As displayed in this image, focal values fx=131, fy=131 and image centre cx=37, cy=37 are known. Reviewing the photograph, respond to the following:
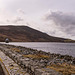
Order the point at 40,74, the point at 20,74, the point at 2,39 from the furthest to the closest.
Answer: the point at 2,39 → the point at 20,74 → the point at 40,74

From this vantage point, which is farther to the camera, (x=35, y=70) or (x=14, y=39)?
(x=14, y=39)

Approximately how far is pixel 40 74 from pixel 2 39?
544ft

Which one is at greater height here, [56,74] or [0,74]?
[56,74]

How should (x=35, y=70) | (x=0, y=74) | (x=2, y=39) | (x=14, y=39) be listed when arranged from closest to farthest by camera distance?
(x=35, y=70) < (x=0, y=74) < (x=2, y=39) < (x=14, y=39)

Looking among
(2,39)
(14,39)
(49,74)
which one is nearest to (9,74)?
(49,74)

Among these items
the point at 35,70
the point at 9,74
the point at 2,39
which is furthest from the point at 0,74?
the point at 2,39

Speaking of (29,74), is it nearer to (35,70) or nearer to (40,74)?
(35,70)

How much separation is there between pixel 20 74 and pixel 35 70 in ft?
4.42

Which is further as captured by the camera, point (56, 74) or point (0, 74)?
point (0, 74)

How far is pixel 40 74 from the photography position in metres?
6.12

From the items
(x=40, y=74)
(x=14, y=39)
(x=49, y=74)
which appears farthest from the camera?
(x=14, y=39)

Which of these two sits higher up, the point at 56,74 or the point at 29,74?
the point at 56,74

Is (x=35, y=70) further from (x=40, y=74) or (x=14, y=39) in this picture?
(x=14, y=39)

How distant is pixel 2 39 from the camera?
544 feet
